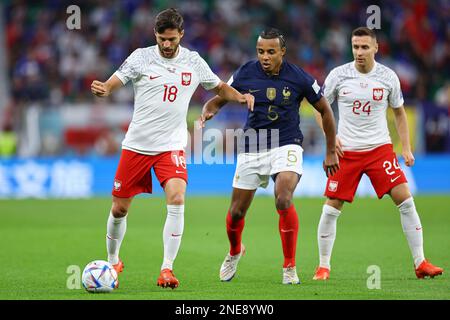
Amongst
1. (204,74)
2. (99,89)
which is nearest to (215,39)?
(204,74)

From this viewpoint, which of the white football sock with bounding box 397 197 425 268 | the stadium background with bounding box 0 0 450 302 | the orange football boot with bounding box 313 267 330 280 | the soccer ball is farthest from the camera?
the stadium background with bounding box 0 0 450 302

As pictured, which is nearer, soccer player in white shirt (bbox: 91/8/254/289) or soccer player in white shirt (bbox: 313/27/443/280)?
soccer player in white shirt (bbox: 91/8/254/289)

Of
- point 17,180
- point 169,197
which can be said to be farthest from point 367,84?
point 17,180

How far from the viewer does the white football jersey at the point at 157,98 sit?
910 centimetres

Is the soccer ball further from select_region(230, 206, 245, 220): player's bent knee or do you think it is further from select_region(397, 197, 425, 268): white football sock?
select_region(397, 197, 425, 268): white football sock

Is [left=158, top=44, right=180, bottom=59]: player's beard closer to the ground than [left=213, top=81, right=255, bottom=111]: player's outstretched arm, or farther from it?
farther from it

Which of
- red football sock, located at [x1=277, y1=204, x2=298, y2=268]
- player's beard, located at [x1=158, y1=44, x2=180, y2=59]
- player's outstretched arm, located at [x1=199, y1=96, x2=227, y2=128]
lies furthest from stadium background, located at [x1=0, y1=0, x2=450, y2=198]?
player's beard, located at [x1=158, y1=44, x2=180, y2=59]

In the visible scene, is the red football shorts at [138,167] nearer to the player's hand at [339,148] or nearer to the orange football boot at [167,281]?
the orange football boot at [167,281]

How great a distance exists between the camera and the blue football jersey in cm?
940

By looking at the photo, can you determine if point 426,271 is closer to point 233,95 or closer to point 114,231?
point 233,95

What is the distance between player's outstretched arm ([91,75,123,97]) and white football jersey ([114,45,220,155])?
243 millimetres

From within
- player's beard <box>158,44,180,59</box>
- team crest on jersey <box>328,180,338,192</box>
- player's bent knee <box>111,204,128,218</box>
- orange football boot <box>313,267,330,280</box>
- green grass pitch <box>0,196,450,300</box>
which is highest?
player's beard <box>158,44,180,59</box>

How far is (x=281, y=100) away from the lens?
30.8ft
